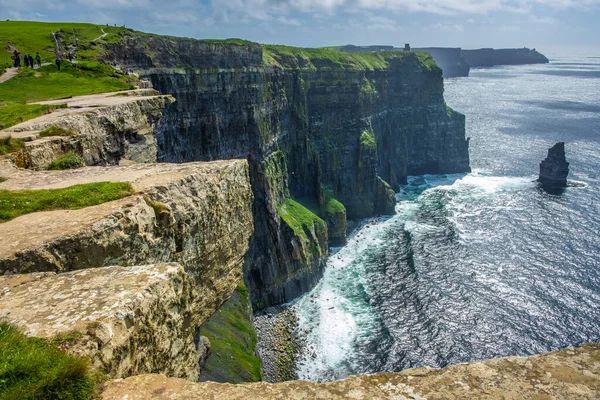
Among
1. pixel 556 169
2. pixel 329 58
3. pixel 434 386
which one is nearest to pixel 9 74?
pixel 434 386

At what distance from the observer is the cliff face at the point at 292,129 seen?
52531mm

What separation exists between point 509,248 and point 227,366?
187 feet

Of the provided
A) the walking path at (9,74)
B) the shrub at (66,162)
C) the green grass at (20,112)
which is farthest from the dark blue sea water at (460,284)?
the walking path at (9,74)

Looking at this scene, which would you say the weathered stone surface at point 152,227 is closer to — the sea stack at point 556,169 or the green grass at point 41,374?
the green grass at point 41,374

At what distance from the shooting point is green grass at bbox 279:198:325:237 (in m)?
65.9

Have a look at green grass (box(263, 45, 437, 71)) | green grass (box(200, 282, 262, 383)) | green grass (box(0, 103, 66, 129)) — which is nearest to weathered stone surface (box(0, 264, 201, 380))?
green grass (box(0, 103, 66, 129))

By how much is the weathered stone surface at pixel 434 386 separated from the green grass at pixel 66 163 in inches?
474

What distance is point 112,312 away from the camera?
7.45 metres

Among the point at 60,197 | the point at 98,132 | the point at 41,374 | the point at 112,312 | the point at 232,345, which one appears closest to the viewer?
the point at 41,374

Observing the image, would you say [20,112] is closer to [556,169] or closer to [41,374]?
[41,374]

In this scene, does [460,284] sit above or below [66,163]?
below

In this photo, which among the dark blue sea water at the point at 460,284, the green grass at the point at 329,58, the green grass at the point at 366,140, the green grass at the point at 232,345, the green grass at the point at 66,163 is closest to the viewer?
the green grass at the point at 66,163

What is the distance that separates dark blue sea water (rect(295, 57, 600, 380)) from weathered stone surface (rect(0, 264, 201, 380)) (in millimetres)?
42395

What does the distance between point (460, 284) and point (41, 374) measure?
6466 centimetres
